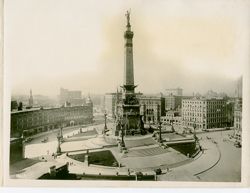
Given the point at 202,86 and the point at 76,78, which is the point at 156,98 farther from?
the point at 76,78

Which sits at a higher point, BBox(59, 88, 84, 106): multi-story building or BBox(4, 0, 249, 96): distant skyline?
BBox(4, 0, 249, 96): distant skyline

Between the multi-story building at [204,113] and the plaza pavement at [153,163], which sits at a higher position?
the multi-story building at [204,113]

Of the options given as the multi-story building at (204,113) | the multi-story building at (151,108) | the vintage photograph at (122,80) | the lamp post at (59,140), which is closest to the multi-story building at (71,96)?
the vintage photograph at (122,80)

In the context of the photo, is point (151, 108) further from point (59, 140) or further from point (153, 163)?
point (59, 140)

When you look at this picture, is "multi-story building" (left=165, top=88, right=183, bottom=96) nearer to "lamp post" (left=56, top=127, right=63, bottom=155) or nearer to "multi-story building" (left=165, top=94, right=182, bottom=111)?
"multi-story building" (left=165, top=94, right=182, bottom=111)

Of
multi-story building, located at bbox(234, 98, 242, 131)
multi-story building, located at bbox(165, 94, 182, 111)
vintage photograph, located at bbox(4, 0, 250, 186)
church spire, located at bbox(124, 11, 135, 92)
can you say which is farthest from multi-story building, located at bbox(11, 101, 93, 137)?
multi-story building, located at bbox(234, 98, 242, 131)

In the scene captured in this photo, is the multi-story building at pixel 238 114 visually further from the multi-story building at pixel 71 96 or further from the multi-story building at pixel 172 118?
the multi-story building at pixel 71 96

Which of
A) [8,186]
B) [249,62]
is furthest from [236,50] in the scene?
[8,186]

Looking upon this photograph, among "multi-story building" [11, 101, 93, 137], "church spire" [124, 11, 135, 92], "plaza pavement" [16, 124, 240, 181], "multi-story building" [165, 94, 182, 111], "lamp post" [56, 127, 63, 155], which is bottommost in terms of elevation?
"plaza pavement" [16, 124, 240, 181]
